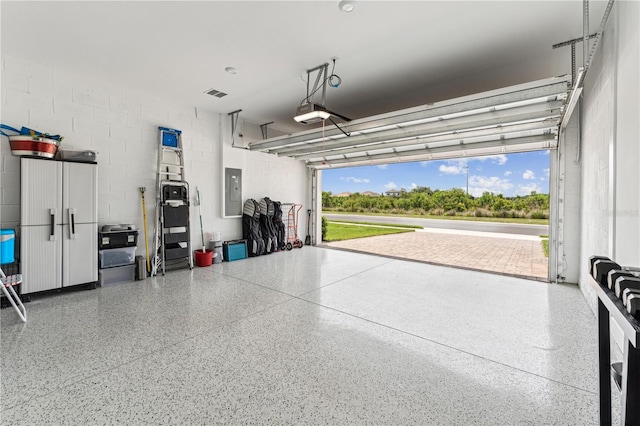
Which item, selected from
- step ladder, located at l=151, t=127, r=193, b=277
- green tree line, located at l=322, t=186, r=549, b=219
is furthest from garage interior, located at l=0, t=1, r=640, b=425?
green tree line, located at l=322, t=186, r=549, b=219

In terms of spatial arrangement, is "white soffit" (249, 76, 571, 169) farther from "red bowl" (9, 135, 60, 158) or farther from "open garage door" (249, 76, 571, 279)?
"red bowl" (9, 135, 60, 158)

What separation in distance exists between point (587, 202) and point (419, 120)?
2518 mm

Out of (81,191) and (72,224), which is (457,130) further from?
(72,224)

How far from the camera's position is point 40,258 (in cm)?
381

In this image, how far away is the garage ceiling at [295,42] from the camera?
9.37 feet

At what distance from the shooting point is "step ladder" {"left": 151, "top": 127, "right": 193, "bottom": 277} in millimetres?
5227

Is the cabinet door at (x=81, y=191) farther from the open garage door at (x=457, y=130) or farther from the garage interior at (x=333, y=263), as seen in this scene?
the open garage door at (x=457, y=130)

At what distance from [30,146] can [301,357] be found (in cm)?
438

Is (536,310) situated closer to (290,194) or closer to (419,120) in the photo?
(419,120)

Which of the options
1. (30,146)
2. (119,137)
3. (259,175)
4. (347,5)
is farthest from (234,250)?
(347,5)

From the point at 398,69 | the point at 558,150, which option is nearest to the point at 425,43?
the point at 398,69

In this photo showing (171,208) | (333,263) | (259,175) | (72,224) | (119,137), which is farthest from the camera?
(259,175)

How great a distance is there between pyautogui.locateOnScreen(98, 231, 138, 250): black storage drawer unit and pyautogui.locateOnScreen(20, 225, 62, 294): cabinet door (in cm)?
51

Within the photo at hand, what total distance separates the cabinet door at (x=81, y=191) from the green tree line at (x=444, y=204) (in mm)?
12541
